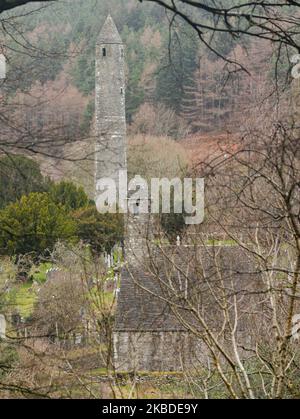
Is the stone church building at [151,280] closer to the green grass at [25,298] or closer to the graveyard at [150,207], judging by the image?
the graveyard at [150,207]

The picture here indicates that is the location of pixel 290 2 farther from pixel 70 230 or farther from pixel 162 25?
pixel 162 25

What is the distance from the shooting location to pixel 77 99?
3444cm

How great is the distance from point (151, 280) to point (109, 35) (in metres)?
14.7

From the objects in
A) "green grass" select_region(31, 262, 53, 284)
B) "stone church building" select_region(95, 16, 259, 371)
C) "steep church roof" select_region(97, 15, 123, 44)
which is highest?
"steep church roof" select_region(97, 15, 123, 44)

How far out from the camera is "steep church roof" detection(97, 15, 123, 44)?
2830 cm

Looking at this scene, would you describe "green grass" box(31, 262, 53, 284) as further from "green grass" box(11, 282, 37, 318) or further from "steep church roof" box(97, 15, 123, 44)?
"steep church roof" box(97, 15, 123, 44)

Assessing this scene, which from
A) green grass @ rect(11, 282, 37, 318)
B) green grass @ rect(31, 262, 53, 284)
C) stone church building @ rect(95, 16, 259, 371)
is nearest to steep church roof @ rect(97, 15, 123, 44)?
stone church building @ rect(95, 16, 259, 371)

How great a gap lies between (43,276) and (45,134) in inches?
740

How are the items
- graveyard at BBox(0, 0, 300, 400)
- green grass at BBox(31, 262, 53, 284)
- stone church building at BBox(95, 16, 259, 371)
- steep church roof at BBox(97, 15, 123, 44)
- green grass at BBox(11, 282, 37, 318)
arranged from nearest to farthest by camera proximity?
1. graveyard at BBox(0, 0, 300, 400)
2. stone church building at BBox(95, 16, 259, 371)
3. green grass at BBox(11, 282, 37, 318)
4. green grass at BBox(31, 262, 53, 284)
5. steep church roof at BBox(97, 15, 123, 44)

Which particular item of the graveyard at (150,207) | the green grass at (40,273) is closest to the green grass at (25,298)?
the graveyard at (150,207)

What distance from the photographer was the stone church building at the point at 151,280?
524cm

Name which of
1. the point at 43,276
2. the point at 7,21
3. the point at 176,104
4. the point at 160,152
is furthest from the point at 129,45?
the point at 7,21

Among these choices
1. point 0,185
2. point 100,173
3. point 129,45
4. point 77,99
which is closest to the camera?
point 0,185

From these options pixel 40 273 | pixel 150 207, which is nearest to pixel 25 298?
Answer: pixel 40 273
